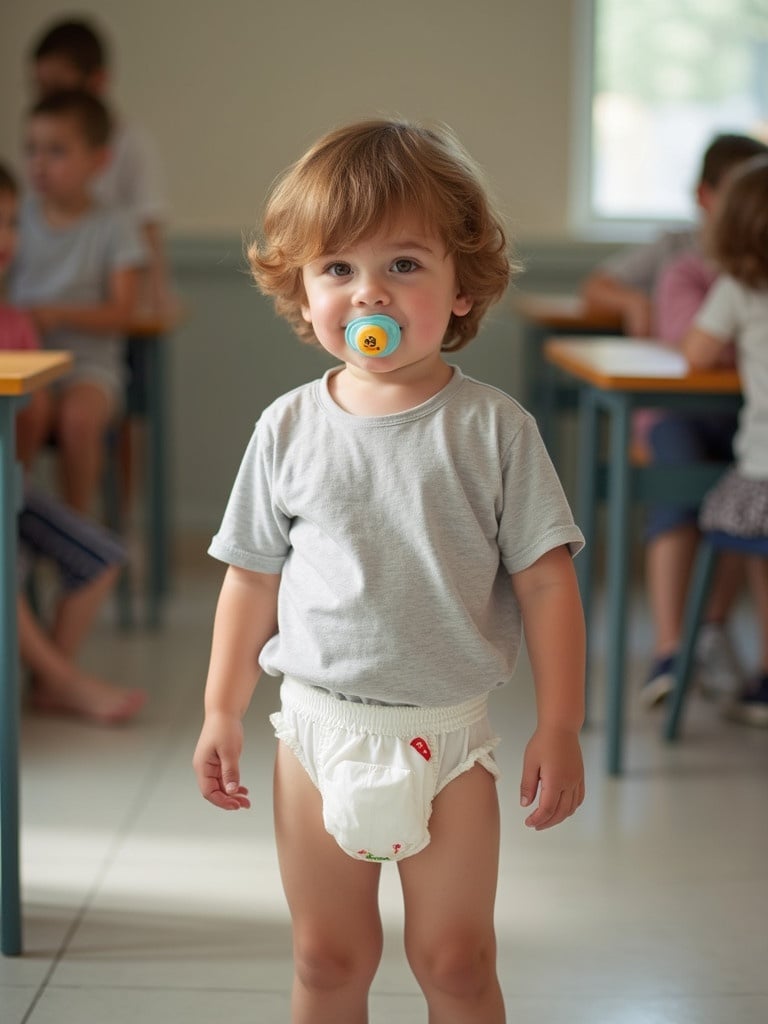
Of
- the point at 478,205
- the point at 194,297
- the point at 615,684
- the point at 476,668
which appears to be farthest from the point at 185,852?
the point at 194,297

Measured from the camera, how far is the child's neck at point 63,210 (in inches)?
129

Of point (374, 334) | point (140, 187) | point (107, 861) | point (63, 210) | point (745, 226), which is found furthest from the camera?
point (140, 187)

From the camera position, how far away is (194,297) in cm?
446

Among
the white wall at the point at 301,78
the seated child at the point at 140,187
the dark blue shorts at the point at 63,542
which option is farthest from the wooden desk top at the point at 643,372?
the white wall at the point at 301,78

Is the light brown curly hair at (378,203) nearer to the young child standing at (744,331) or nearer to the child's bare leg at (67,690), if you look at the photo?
the young child standing at (744,331)

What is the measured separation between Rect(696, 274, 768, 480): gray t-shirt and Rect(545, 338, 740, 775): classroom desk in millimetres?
36

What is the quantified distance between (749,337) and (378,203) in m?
1.34

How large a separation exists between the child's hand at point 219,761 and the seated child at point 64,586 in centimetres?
142

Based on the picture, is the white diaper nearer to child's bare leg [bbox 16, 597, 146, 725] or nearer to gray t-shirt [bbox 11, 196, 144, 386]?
child's bare leg [bbox 16, 597, 146, 725]

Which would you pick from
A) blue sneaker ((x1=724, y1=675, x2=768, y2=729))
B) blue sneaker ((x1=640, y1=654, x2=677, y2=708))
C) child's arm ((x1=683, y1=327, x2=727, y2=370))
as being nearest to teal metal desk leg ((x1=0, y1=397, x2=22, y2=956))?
child's arm ((x1=683, y1=327, x2=727, y2=370))

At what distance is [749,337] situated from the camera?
2354 millimetres

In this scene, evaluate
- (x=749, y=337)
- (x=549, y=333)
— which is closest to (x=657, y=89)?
(x=549, y=333)

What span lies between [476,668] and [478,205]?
407mm

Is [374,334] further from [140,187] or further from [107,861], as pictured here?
[140,187]
